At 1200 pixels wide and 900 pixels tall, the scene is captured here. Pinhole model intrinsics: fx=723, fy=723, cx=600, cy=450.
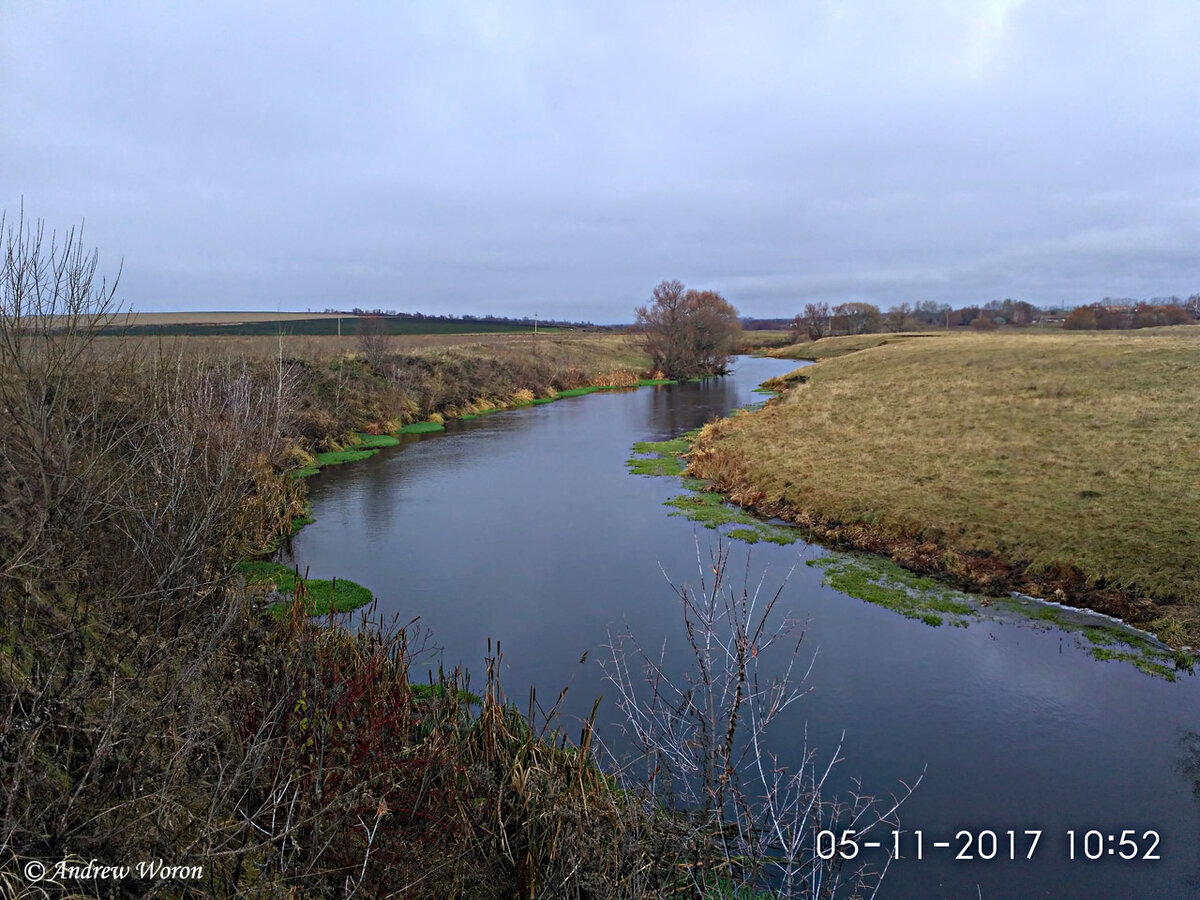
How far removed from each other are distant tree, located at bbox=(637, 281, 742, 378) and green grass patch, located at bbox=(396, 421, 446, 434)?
28867 millimetres

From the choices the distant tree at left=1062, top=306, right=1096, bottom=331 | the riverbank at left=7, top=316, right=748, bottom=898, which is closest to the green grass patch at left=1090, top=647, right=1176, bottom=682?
the riverbank at left=7, top=316, right=748, bottom=898

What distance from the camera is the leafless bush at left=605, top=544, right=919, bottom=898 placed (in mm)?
4617

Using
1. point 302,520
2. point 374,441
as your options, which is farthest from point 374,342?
point 302,520

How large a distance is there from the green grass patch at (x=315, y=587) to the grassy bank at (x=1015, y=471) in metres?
9.14

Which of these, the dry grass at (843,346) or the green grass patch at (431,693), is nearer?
the green grass patch at (431,693)

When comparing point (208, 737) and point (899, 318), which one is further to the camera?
point (899, 318)

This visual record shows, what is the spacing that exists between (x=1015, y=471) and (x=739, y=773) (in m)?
11.8

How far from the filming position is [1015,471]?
50.7 ft

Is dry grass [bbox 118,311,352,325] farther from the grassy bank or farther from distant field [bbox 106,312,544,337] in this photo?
the grassy bank

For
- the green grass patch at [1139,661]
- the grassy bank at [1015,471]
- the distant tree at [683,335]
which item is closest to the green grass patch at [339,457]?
the grassy bank at [1015,471]

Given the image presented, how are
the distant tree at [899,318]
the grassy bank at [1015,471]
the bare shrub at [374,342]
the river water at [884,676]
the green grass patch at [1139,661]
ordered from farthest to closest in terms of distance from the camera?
1. the distant tree at [899,318]
2. the bare shrub at [374,342]
3. the grassy bank at [1015,471]
4. the green grass patch at [1139,661]
5. the river water at [884,676]

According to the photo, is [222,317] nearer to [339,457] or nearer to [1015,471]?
[339,457]

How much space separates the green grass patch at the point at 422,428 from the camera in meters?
30.2

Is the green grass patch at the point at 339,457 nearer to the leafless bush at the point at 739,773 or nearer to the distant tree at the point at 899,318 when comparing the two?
the leafless bush at the point at 739,773
